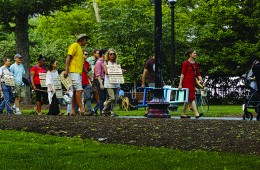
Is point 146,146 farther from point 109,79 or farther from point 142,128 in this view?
point 109,79

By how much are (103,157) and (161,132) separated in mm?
2896

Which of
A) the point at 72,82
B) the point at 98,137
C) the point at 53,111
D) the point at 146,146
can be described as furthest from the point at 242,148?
the point at 53,111

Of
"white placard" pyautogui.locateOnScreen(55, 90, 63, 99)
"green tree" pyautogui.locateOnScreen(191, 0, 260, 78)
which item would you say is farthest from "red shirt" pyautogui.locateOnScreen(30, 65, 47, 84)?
"green tree" pyautogui.locateOnScreen(191, 0, 260, 78)

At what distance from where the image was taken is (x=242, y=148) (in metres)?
9.71

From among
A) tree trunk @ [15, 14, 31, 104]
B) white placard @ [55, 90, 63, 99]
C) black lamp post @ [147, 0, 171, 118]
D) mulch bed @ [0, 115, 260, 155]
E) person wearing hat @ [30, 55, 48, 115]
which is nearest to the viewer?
mulch bed @ [0, 115, 260, 155]

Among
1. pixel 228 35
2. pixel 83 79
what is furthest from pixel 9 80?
pixel 228 35

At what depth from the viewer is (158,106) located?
53.2 feet

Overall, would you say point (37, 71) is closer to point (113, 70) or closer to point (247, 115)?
point (113, 70)

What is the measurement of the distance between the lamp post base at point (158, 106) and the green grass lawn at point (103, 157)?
5.53 meters

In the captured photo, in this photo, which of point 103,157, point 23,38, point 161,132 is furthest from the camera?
point 23,38

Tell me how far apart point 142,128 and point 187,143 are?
197cm

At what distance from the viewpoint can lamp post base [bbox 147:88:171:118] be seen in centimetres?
1612

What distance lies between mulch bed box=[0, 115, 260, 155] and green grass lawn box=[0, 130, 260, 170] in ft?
2.04

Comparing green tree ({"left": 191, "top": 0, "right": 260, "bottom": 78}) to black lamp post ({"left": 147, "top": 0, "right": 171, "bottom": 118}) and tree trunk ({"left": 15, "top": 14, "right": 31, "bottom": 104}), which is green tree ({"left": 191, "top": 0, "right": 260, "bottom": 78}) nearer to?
tree trunk ({"left": 15, "top": 14, "right": 31, "bottom": 104})
